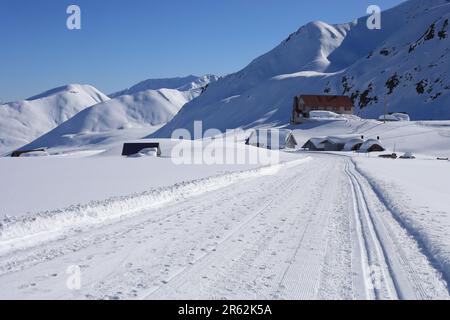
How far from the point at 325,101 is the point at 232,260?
133842 mm

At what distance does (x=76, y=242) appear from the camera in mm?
7547

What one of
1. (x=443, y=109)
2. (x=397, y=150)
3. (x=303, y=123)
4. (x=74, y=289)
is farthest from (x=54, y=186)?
(x=443, y=109)

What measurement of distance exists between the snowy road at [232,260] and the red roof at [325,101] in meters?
126

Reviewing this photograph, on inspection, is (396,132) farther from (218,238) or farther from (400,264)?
(400,264)

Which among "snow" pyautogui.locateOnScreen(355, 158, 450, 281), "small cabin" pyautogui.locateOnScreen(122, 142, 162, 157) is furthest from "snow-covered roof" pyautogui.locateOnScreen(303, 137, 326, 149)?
"snow" pyautogui.locateOnScreen(355, 158, 450, 281)

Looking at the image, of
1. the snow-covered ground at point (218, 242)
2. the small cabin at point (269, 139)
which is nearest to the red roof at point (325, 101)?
the small cabin at point (269, 139)

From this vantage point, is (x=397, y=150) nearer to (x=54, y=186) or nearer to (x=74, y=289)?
(x=54, y=186)

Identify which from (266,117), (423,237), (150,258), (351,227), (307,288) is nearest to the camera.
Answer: (307,288)

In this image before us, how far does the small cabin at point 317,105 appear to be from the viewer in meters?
132

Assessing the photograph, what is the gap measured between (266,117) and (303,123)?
72.5 meters

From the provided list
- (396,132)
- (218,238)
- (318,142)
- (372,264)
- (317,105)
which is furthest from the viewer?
(317,105)

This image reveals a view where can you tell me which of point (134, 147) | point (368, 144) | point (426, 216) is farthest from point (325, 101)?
point (426, 216)

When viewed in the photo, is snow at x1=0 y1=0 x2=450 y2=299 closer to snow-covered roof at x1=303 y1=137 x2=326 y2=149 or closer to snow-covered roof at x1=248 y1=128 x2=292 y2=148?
snow-covered roof at x1=248 y1=128 x2=292 y2=148

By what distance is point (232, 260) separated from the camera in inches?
257
